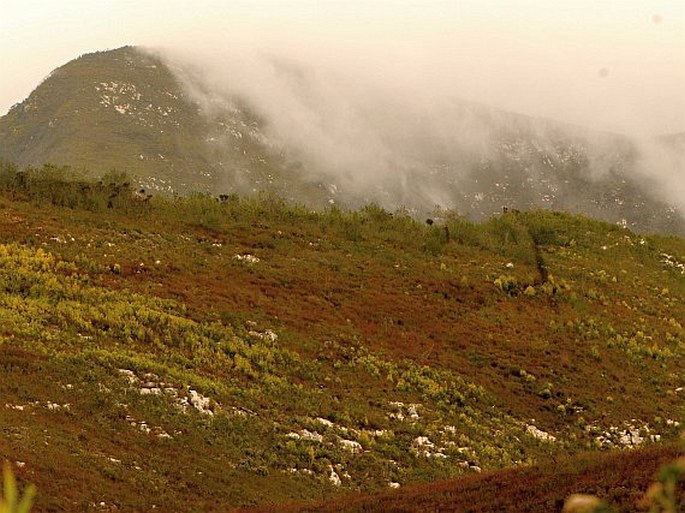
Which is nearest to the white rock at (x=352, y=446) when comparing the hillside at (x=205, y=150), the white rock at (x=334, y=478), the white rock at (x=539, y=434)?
the white rock at (x=334, y=478)

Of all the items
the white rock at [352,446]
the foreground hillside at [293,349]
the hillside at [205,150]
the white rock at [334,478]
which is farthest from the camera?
the hillside at [205,150]

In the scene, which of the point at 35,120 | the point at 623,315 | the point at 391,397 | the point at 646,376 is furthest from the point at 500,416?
the point at 35,120

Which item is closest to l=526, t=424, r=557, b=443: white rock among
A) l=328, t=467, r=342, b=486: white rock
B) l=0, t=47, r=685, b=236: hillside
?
l=328, t=467, r=342, b=486: white rock

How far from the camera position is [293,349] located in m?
33.1

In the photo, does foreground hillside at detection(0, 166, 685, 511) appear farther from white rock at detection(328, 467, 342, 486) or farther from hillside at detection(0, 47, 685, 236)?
hillside at detection(0, 47, 685, 236)

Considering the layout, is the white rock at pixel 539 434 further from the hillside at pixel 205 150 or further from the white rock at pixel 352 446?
the hillside at pixel 205 150

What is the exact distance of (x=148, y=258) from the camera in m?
39.7

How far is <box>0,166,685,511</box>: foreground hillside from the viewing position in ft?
70.8

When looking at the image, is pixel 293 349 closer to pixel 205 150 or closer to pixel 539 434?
pixel 539 434

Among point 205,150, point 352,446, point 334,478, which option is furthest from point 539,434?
point 205,150

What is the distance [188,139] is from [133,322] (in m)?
140

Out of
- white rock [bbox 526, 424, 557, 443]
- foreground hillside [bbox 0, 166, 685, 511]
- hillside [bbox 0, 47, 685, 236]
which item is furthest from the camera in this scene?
hillside [bbox 0, 47, 685, 236]

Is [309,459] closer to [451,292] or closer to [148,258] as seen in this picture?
[148,258]

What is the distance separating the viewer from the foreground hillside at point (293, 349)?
21.6m
